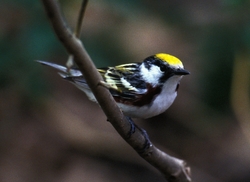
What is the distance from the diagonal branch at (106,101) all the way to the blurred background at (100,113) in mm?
1136

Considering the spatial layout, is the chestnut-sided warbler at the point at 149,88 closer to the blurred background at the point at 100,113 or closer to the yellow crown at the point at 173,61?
the yellow crown at the point at 173,61

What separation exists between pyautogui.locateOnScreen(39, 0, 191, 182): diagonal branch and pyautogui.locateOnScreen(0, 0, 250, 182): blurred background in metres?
1.14

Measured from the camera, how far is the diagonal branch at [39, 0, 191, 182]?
4.47ft

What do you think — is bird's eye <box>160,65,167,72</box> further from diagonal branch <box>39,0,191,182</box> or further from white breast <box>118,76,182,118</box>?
diagonal branch <box>39,0,191,182</box>

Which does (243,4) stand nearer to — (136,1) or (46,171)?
(136,1)

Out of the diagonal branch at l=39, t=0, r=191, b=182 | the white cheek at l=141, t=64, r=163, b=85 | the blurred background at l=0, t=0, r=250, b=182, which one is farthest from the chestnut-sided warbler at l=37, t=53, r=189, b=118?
the blurred background at l=0, t=0, r=250, b=182

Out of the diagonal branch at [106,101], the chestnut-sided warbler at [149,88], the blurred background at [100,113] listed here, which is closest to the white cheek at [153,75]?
the chestnut-sided warbler at [149,88]

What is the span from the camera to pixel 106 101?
180 centimetres

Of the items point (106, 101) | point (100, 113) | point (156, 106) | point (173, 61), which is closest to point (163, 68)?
point (173, 61)

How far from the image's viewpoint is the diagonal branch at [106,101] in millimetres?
1363

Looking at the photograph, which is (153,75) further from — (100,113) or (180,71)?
(100,113)

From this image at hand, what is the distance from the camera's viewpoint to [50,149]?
16.5 feet

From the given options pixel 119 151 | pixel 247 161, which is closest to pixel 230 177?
pixel 247 161

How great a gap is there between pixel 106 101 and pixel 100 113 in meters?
3.55
